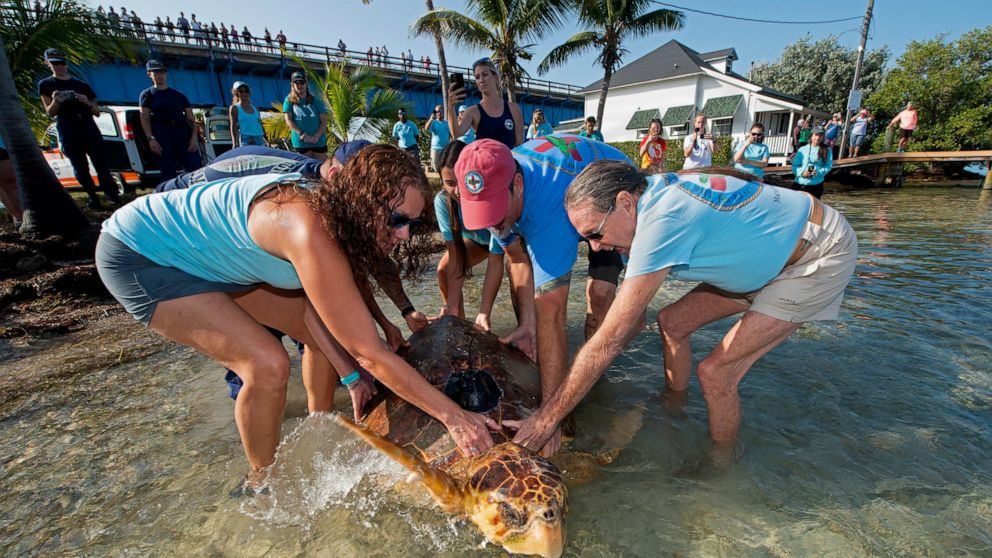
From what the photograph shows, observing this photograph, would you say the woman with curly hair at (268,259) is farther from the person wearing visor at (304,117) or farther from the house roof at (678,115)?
the house roof at (678,115)

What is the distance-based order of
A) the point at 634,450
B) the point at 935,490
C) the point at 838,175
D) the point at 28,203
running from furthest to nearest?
the point at 838,175 < the point at 28,203 < the point at 634,450 < the point at 935,490

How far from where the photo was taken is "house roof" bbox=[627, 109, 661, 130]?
26.9 meters

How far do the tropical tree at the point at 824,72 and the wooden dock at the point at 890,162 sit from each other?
1928 centimetres

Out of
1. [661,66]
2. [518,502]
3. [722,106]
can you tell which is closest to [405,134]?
[518,502]

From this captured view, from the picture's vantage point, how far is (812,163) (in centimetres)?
801

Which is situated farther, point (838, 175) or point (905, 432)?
point (838, 175)

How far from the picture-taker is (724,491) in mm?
2068

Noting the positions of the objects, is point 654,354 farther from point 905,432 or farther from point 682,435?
point 905,432

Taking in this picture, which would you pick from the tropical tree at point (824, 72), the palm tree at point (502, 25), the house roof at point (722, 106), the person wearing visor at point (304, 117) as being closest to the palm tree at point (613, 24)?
the palm tree at point (502, 25)

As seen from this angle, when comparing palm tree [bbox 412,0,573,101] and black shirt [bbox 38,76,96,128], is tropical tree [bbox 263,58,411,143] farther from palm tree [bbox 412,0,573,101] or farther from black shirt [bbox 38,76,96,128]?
Result: black shirt [bbox 38,76,96,128]

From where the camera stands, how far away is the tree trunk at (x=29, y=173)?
206 inches

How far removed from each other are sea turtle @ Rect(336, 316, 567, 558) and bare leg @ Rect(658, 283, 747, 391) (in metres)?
0.80

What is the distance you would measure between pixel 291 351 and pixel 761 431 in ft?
11.1

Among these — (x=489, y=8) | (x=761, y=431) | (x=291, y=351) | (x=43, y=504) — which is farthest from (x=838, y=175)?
(x=43, y=504)
